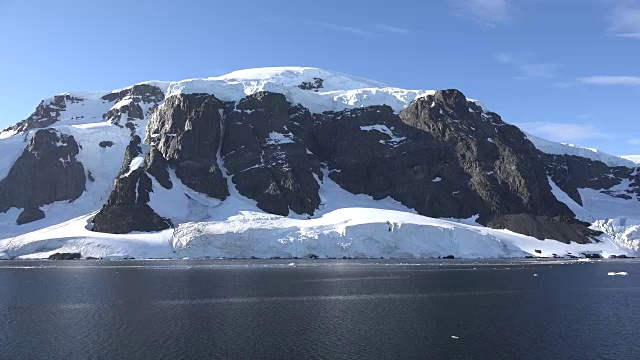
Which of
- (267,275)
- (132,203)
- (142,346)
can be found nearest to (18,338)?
(142,346)

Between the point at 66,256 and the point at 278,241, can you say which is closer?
the point at 66,256

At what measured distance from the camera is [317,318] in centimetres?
6016

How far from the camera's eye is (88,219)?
19375 cm

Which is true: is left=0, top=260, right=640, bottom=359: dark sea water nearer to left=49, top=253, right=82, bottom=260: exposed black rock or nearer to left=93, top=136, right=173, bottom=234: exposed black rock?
left=49, top=253, right=82, bottom=260: exposed black rock

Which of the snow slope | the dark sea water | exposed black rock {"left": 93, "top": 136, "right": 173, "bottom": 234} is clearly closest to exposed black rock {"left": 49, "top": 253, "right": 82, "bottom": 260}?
the snow slope

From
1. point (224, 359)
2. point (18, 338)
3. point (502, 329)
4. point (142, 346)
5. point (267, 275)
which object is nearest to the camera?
point (224, 359)

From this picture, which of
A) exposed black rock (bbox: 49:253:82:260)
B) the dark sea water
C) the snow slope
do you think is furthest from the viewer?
the snow slope

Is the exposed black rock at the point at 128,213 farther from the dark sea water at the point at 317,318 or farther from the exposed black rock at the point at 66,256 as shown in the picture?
the dark sea water at the point at 317,318

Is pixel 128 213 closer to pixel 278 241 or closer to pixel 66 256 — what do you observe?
pixel 66 256

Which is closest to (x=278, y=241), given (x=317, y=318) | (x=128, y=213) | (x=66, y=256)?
(x=128, y=213)

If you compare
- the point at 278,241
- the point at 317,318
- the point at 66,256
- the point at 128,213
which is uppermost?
the point at 128,213

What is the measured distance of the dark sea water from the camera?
151 feet

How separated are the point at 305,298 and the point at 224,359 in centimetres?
3248

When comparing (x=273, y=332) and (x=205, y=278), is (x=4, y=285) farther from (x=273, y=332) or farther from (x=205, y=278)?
(x=273, y=332)
